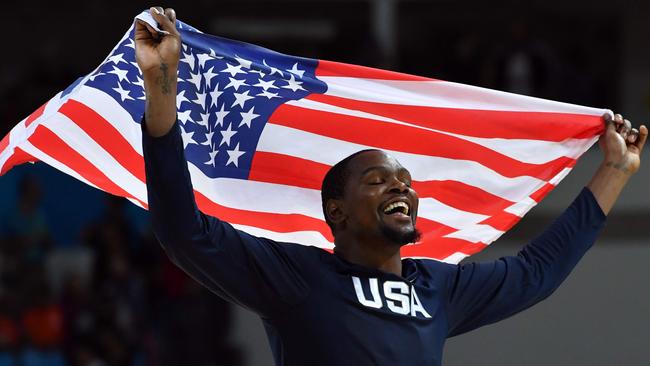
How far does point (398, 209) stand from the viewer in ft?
13.5

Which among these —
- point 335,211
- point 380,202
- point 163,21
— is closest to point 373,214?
point 380,202

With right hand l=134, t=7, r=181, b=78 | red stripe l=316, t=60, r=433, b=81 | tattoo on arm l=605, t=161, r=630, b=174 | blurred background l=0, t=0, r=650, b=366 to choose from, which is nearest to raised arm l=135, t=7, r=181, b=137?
right hand l=134, t=7, r=181, b=78

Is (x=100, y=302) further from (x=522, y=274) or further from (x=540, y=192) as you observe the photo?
(x=522, y=274)

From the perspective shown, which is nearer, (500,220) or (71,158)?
(71,158)

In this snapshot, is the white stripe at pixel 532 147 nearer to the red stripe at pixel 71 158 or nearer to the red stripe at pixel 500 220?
the red stripe at pixel 500 220

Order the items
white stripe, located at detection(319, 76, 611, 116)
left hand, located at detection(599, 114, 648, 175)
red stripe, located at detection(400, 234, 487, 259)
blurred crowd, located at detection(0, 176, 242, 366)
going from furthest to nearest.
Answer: blurred crowd, located at detection(0, 176, 242, 366), red stripe, located at detection(400, 234, 487, 259), white stripe, located at detection(319, 76, 611, 116), left hand, located at detection(599, 114, 648, 175)

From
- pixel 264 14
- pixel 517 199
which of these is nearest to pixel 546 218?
pixel 264 14

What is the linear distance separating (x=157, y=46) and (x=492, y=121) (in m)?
1.77

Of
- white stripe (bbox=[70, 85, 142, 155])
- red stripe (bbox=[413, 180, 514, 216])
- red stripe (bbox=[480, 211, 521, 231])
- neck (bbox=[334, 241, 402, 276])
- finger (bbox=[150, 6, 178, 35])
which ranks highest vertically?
red stripe (bbox=[413, 180, 514, 216])

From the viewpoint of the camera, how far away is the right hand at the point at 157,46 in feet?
12.0

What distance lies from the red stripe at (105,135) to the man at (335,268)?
74 cm

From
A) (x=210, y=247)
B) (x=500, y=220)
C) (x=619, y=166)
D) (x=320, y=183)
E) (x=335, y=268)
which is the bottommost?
(x=210, y=247)

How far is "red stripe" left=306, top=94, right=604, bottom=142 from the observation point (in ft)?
16.1

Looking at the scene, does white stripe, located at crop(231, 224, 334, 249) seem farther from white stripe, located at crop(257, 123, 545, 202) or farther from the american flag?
white stripe, located at crop(257, 123, 545, 202)
